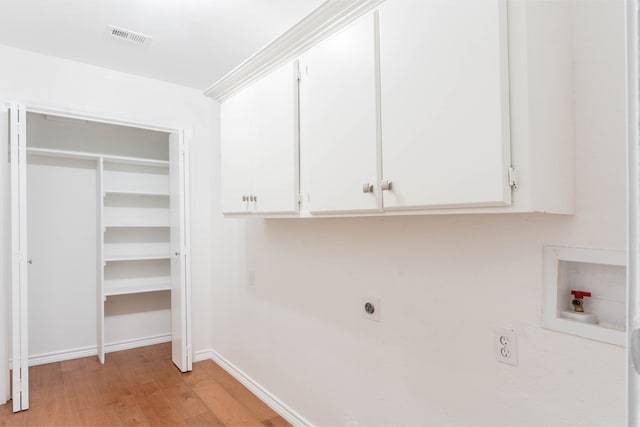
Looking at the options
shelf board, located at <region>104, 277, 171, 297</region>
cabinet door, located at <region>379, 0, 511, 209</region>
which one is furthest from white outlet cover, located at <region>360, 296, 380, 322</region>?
shelf board, located at <region>104, 277, 171, 297</region>

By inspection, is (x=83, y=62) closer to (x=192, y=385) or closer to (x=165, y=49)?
(x=165, y=49)

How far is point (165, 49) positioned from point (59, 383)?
108 inches

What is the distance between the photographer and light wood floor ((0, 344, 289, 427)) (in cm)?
240

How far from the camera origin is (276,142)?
A: 6.22ft

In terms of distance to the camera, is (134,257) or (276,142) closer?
(276,142)

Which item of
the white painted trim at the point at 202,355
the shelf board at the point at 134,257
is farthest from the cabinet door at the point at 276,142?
the shelf board at the point at 134,257

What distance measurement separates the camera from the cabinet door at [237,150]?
2133 mm

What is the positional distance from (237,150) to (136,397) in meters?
2.00

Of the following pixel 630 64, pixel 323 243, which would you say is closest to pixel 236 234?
pixel 323 243

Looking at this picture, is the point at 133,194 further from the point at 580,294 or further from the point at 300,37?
the point at 580,294

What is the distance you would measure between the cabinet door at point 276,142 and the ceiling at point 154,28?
Result: 1.73 ft

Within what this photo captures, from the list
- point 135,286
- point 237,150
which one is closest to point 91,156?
point 135,286

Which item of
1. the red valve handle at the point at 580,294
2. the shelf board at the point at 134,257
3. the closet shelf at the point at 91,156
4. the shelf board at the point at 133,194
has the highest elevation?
the closet shelf at the point at 91,156

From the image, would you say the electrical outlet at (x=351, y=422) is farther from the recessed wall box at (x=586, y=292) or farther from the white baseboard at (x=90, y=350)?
the white baseboard at (x=90, y=350)
